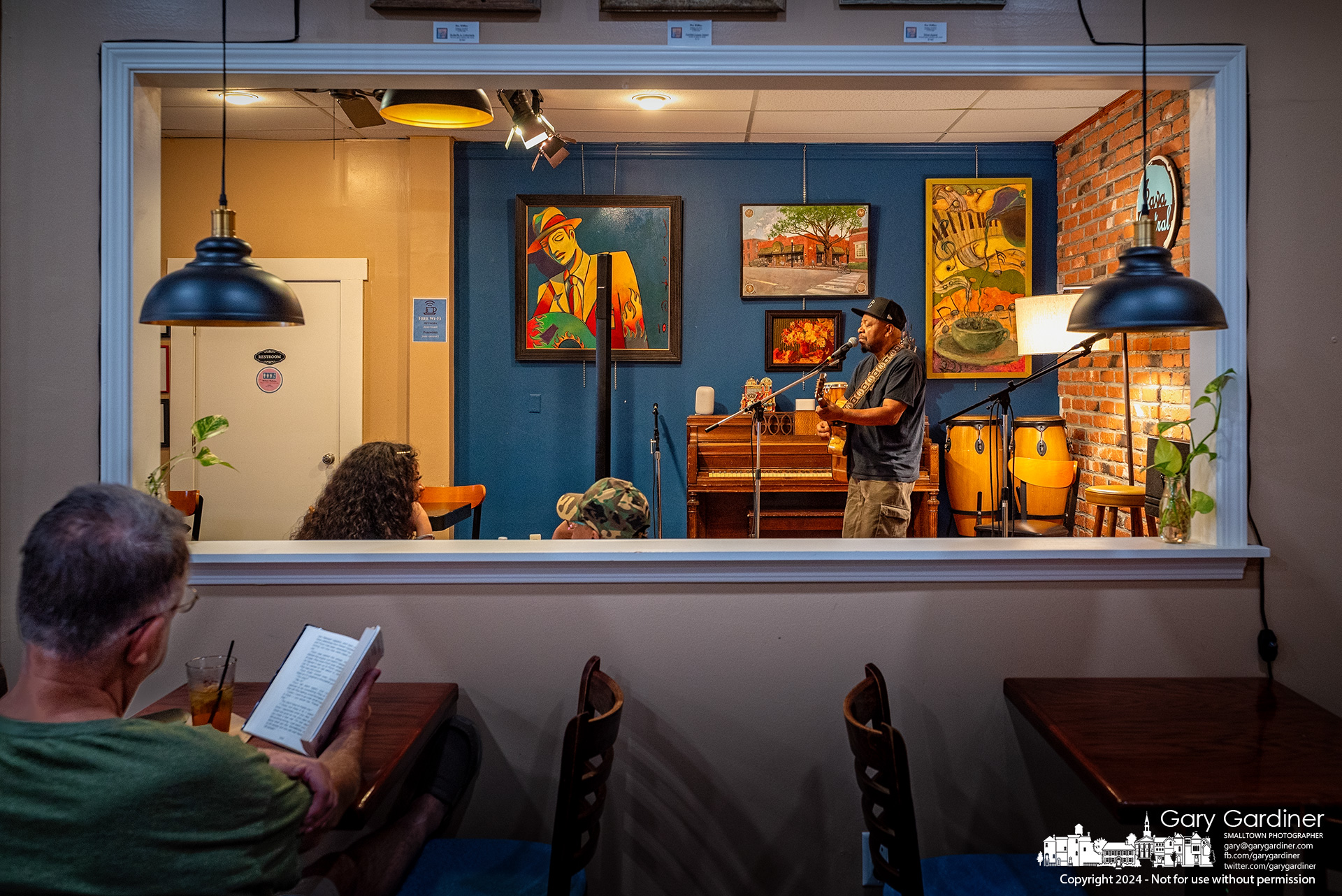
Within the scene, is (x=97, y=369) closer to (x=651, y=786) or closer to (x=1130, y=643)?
(x=651, y=786)

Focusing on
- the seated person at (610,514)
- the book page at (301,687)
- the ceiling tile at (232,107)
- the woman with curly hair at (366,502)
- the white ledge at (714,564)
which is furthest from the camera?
the ceiling tile at (232,107)

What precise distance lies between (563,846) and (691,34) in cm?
192

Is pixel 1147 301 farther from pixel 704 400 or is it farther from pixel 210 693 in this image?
pixel 704 400

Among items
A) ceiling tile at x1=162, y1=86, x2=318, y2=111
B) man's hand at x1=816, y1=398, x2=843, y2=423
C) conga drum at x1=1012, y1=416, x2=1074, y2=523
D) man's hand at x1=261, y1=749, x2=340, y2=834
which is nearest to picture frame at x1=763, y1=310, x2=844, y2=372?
conga drum at x1=1012, y1=416, x2=1074, y2=523

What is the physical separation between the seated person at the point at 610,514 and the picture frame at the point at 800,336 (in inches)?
113

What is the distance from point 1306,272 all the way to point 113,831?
2.77 metres

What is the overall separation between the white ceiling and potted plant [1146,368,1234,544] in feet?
7.90

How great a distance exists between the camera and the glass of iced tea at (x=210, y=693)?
1687 mm

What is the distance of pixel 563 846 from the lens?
154 centimetres

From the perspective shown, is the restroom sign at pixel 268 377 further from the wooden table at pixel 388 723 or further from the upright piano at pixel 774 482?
the wooden table at pixel 388 723

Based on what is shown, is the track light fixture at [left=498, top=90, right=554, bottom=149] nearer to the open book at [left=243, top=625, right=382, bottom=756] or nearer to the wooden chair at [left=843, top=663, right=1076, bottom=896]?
the open book at [left=243, top=625, right=382, bottom=756]

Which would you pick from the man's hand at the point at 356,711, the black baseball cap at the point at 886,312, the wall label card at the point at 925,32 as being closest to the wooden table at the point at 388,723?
the man's hand at the point at 356,711

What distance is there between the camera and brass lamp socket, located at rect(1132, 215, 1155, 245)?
6.16ft

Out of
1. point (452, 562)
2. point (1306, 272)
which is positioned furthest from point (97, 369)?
point (1306, 272)
